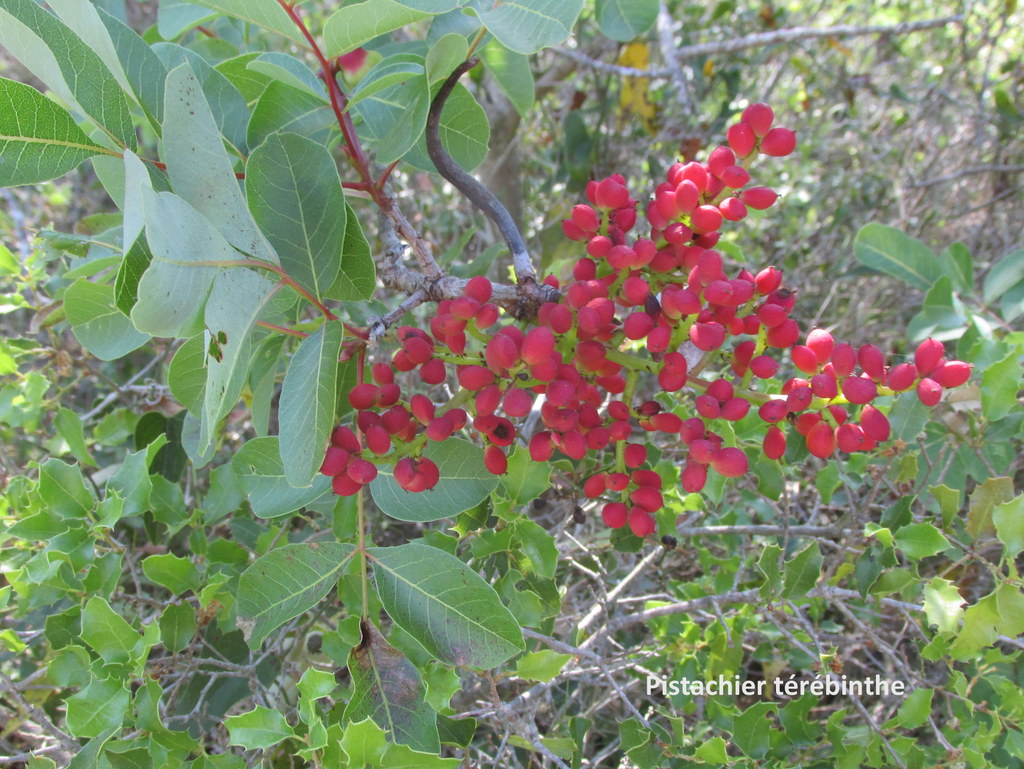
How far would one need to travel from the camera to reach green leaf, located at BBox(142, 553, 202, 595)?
1.07 metres

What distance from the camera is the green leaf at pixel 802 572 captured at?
110 cm

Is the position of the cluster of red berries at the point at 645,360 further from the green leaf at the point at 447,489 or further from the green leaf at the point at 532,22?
the green leaf at the point at 532,22

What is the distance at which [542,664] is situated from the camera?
38.5 inches

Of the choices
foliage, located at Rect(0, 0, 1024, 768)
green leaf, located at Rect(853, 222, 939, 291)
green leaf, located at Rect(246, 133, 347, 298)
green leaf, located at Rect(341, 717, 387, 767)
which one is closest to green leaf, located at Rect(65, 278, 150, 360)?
foliage, located at Rect(0, 0, 1024, 768)

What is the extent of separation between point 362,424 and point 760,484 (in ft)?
2.41

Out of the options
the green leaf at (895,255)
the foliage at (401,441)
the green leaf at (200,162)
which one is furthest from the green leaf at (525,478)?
the green leaf at (895,255)

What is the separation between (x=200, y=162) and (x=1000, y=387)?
3.85 ft

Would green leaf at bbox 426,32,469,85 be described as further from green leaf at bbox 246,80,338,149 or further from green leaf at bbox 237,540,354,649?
green leaf at bbox 237,540,354,649

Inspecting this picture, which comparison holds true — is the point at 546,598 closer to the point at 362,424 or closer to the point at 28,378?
the point at 362,424

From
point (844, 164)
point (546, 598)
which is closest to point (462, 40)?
point (546, 598)

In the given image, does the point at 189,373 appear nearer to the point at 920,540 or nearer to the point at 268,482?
the point at 268,482

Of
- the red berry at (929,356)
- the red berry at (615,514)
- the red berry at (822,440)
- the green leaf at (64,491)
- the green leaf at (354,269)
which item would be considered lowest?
the green leaf at (64,491)

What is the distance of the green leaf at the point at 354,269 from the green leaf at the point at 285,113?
16cm

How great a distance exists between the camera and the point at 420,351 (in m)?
0.85
